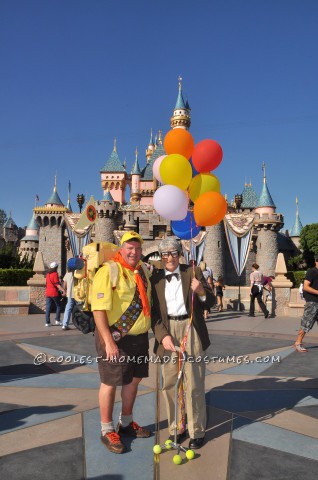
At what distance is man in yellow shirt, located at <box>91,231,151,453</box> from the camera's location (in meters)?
2.80

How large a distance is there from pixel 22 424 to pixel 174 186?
2437 mm

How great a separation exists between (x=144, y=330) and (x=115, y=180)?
50.3 m

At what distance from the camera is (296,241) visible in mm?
48000

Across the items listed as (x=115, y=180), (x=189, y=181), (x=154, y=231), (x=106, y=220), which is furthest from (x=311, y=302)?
(x=115, y=180)

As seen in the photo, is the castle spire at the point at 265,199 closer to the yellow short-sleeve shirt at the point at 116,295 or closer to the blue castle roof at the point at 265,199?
the blue castle roof at the point at 265,199

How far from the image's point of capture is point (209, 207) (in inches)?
144

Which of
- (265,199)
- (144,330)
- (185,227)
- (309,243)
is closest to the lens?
(144,330)

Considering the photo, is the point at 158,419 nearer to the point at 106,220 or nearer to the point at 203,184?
the point at 203,184

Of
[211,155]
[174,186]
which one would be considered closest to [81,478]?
[174,186]

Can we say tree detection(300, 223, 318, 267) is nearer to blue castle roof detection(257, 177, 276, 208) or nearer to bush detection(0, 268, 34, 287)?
blue castle roof detection(257, 177, 276, 208)

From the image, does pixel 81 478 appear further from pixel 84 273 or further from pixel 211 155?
pixel 211 155

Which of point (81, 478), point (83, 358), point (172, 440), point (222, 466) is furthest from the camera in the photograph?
point (83, 358)

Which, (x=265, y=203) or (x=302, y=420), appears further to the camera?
(x=265, y=203)

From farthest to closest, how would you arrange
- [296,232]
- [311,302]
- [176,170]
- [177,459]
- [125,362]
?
[296,232] → [311,302] → [176,170] → [125,362] → [177,459]
